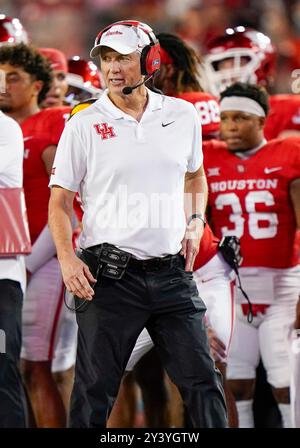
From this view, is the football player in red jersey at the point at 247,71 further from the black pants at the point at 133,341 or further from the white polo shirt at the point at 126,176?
the black pants at the point at 133,341

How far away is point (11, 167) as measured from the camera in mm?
4281

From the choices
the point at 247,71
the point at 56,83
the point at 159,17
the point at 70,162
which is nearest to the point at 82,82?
the point at 56,83

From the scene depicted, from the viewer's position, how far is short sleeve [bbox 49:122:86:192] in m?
3.71

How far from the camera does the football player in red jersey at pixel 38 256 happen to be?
4.94 meters

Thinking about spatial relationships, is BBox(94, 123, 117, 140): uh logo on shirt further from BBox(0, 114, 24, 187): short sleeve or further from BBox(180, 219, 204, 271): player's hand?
BBox(0, 114, 24, 187): short sleeve

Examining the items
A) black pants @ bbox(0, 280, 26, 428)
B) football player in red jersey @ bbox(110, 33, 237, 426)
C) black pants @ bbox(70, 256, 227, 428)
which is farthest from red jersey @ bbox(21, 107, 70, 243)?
black pants @ bbox(70, 256, 227, 428)

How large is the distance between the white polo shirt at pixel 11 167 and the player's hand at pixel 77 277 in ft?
2.14

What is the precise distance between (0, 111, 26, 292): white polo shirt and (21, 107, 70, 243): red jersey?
0.58 metres

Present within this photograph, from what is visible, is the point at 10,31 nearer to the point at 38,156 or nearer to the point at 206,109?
the point at 38,156

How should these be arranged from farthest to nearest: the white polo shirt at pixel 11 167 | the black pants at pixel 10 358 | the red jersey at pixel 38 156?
the red jersey at pixel 38 156
the white polo shirt at pixel 11 167
the black pants at pixel 10 358


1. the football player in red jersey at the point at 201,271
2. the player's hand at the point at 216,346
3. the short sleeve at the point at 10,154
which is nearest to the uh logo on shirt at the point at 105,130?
the short sleeve at the point at 10,154

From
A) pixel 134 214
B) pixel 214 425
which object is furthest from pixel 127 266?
pixel 214 425

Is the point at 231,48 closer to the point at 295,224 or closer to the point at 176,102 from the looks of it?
the point at 295,224

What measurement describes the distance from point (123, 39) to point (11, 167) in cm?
78
